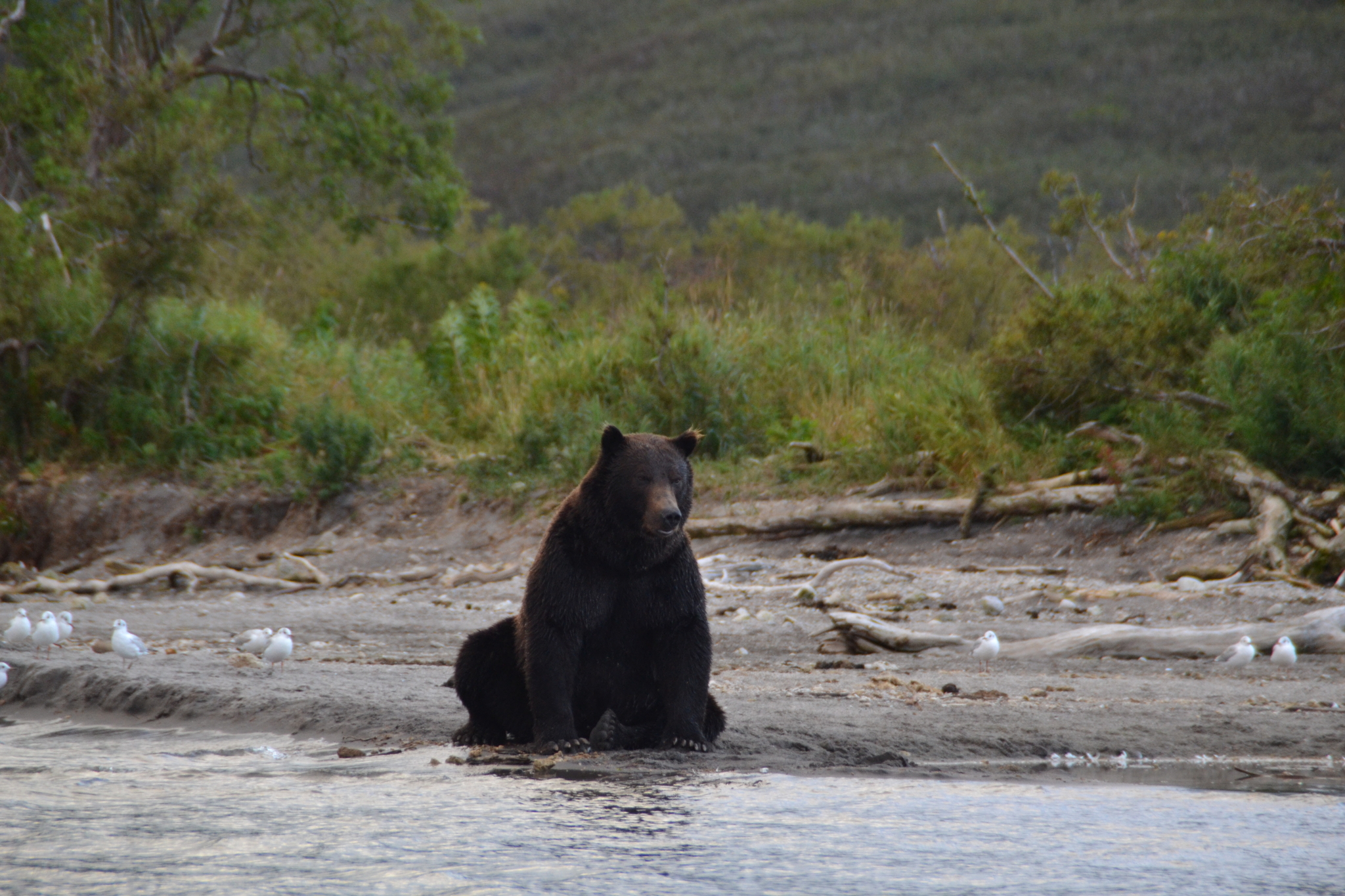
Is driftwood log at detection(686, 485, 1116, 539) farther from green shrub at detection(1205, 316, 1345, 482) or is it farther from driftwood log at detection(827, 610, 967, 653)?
driftwood log at detection(827, 610, 967, 653)

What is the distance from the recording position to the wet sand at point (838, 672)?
4508 mm

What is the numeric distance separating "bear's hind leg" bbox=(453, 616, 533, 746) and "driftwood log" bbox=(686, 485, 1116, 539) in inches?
233

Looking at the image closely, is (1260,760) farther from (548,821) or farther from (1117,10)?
(1117,10)

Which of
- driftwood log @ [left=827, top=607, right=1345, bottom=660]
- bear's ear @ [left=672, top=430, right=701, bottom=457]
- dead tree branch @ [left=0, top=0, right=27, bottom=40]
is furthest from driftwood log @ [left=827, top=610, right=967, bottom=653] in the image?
dead tree branch @ [left=0, top=0, right=27, bottom=40]

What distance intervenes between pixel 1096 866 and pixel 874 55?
113m

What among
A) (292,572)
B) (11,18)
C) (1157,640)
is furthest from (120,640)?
(11,18)

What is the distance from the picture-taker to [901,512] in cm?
1014

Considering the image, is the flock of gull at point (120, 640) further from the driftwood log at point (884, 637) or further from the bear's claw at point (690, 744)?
the driftwood log at point (884, 637)

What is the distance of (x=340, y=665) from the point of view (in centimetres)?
659

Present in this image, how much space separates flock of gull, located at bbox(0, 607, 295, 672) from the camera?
591 cm

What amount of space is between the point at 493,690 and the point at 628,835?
134cm

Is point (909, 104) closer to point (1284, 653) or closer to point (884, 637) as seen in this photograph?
point (884, 637)

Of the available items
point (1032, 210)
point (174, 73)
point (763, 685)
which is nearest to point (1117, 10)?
point (1032, 210)

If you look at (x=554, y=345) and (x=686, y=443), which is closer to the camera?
(x=686, y=443)
